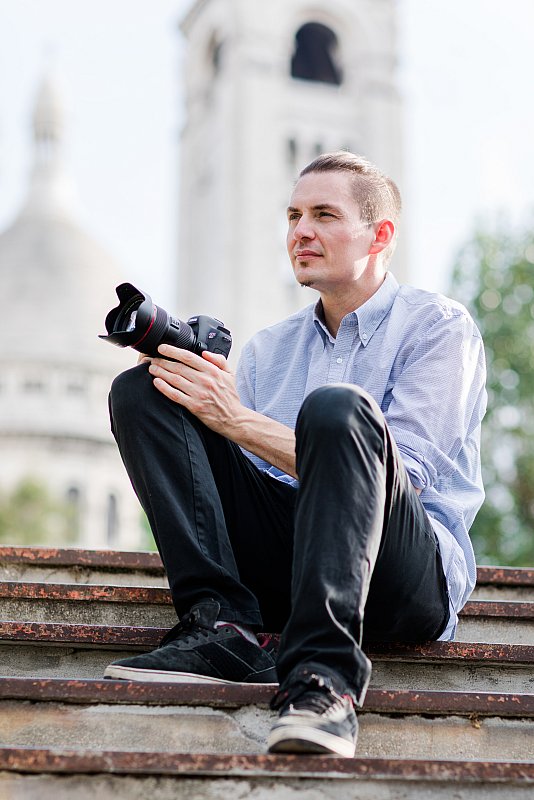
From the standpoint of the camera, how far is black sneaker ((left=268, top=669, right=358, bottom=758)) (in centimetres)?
187

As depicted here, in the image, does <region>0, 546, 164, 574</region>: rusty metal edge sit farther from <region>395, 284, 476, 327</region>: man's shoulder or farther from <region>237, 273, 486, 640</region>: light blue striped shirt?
<region>395, 284, 476, 327</region>: man's shoulder

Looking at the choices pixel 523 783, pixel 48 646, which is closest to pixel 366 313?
pixel 48 646

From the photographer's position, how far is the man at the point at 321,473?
2002mm

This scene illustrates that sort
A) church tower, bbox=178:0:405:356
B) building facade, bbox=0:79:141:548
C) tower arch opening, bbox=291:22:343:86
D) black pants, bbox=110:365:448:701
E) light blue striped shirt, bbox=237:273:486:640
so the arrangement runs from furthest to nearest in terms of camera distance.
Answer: building facade, bbox=0:79:141:548, tower arch opening, bbox=291:22:343:86, church tower, bbox=178:0:405:356, light blue striped shirt, bbox=237:273:486:640, black pants, bbox=110:365:448:701

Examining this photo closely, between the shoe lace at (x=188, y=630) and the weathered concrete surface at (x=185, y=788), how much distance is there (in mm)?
432

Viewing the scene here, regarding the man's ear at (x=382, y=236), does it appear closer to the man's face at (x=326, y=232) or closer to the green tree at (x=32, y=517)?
the man's face at (x=326, y=232)

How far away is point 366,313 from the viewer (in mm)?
2738

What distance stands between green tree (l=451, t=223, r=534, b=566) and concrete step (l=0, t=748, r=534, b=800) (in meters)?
13.4

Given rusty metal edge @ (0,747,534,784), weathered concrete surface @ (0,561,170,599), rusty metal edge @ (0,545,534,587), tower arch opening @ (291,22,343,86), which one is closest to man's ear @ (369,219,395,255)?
rusty metal edge @ (0,545,534,587)

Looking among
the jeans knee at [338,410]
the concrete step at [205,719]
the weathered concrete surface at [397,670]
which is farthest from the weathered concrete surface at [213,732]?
the jeans knee at [338,410]

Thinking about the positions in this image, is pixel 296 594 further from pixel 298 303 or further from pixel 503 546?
pixel 298 303

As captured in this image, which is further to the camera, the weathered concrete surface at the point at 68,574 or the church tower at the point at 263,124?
the church tower at the point at 263,124

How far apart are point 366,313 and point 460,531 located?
1.77 ft

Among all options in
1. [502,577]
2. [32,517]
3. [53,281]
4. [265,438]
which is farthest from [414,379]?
[53,281]
